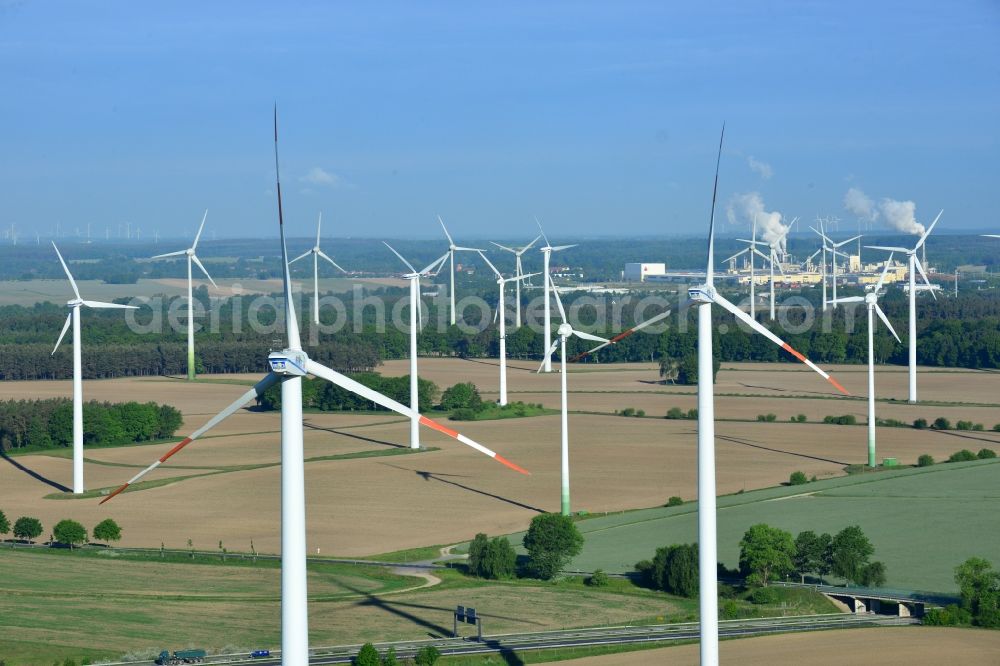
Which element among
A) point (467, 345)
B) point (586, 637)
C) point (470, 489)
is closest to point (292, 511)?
point (586, 637)

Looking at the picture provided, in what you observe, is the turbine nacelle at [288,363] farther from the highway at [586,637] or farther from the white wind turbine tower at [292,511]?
the highway at [586,637]

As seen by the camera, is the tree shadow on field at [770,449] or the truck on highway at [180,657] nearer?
the truck on highway at [180,657]

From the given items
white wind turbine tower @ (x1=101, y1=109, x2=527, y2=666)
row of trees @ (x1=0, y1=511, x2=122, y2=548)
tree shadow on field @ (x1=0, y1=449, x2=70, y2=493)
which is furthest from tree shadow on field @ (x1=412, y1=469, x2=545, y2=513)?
white wind turbine tower @ (x1=101, y1=109, x2=527, y2=666)

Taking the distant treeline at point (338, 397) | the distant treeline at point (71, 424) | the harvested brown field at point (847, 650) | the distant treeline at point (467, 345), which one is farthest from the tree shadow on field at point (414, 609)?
the distant treeline at point (467, 345)

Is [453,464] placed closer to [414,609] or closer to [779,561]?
[779,561]

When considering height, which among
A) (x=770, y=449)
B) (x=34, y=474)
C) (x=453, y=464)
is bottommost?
(x=34, y=474)

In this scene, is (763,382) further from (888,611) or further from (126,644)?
(126,644)

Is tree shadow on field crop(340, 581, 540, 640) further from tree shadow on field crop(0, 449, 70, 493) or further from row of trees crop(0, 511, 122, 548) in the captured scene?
tree shadow on field crop(0, 449, 70, 493)

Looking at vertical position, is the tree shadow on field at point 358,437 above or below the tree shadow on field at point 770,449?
above
